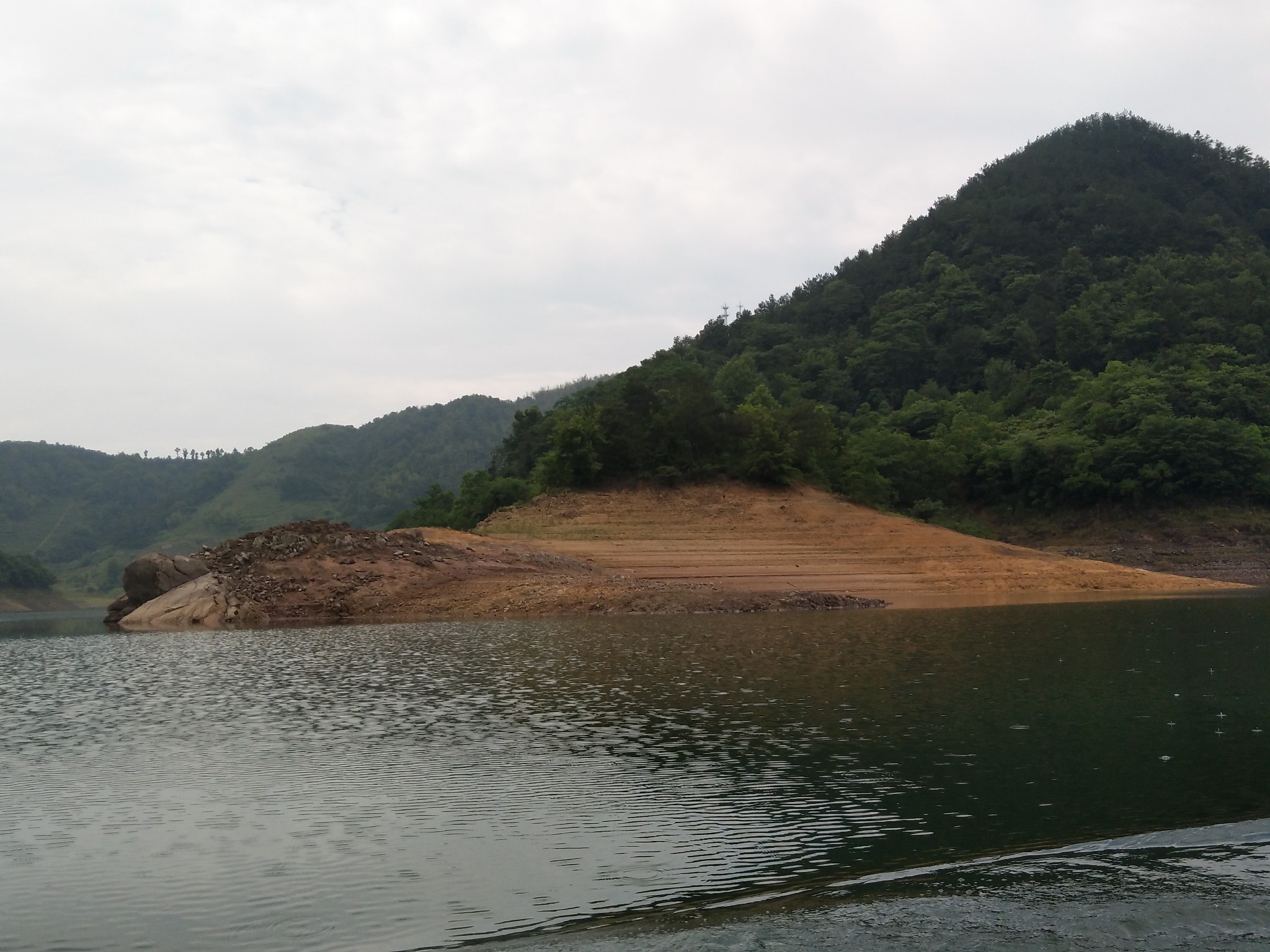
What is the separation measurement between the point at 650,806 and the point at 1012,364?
10358 cm

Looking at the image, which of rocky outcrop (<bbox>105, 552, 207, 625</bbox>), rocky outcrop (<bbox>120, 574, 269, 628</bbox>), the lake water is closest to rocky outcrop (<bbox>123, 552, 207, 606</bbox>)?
rocky outcrop (<bbox>105, 552, 207, 625</bbox>)

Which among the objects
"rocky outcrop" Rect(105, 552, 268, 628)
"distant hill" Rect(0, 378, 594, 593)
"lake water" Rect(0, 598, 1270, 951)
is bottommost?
"lake water" Rect(0, 598, 1270, 951)

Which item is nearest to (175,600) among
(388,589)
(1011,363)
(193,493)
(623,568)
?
(388,589)

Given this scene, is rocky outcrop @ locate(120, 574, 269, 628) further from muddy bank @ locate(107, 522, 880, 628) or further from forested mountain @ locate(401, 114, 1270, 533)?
forested mountain @ locate(401, 114, 1270, 533)

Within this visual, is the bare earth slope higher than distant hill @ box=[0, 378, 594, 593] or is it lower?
lower

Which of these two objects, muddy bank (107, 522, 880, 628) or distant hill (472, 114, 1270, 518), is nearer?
muddy bank (107, 522, 880, 628)

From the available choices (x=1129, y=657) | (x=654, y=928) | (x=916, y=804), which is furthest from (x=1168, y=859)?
(x=1129, y=657)

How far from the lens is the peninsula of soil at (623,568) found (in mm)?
37781

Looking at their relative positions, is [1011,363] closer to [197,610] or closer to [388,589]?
[388,589]

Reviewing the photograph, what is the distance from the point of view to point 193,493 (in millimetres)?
176500

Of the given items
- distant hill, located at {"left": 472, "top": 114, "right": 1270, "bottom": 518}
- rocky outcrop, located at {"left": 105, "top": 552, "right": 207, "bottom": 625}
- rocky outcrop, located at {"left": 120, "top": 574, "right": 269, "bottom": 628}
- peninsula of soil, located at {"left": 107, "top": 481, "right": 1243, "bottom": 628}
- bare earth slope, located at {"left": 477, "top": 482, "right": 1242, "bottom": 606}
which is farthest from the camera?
distant hill, located at {"left": 472, "top": 114, "right": 1270, "bottom": 518}

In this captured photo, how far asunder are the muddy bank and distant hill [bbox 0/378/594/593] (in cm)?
10453

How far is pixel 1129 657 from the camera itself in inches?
872

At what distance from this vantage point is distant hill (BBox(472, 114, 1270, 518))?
5866 centimetres
